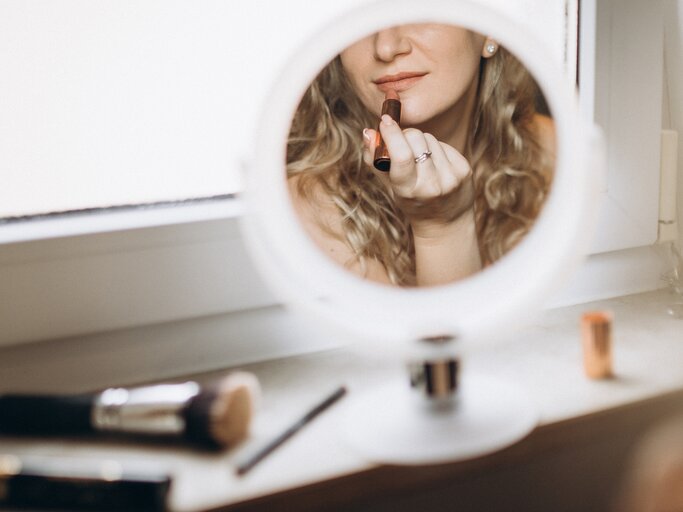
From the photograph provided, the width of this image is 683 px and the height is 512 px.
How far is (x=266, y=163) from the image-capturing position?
0.42 meters

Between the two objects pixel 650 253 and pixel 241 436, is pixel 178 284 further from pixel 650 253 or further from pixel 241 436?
pixel 650 253

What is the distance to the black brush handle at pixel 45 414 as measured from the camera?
460 millimetres

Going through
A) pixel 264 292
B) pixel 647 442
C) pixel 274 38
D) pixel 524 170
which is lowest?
pixel 647 442

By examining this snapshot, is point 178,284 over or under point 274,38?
under

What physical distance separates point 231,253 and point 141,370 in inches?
4.7

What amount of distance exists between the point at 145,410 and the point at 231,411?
59 mm

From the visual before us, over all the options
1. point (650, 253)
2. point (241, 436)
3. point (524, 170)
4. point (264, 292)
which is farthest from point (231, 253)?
point (650, 253)

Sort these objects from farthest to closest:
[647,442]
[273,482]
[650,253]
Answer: [650,253], [647,442], [273,482]

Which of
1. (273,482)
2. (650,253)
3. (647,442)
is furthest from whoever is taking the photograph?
(650,253)

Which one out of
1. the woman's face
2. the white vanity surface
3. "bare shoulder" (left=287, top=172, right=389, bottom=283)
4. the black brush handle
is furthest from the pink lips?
the black brush handle

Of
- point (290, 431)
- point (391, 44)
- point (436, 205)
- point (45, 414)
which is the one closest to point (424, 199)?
point (436, 205)

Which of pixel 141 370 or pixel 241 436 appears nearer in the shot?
pixel 241 436

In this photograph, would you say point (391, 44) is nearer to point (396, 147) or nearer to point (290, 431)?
point (396, 147)

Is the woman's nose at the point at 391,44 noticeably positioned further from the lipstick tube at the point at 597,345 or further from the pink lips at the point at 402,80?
the lipstick tube at the point at 597,345
